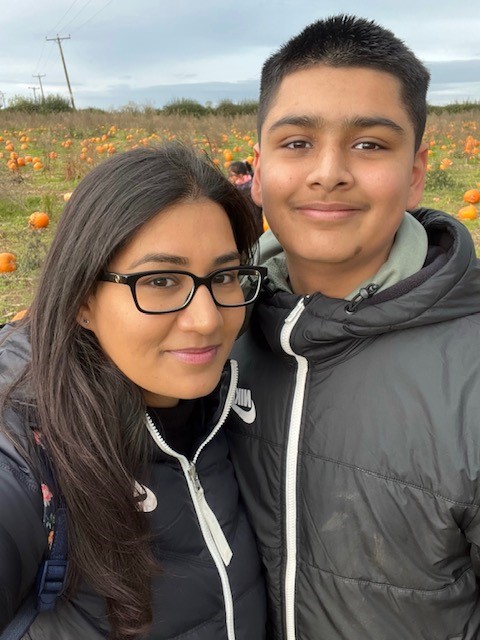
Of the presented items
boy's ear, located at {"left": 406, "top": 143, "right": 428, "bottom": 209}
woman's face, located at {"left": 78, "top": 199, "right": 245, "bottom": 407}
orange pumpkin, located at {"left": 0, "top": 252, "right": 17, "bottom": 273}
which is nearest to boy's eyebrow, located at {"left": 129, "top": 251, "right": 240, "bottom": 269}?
woman's face, located at {"left": 78, "top": 199, "right": 245, "bottom": 407}

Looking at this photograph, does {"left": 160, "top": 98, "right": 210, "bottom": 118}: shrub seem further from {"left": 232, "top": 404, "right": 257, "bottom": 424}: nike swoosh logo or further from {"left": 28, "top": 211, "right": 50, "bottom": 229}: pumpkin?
{"left": 232, "top": 404, "right": 257, "bottom": 424}: nike swoosh logo

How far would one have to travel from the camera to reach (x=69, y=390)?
4.58 ft

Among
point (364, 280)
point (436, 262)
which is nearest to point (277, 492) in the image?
point (364, 280)

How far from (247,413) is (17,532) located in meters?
0.78

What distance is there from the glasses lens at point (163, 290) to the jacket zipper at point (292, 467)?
34cm

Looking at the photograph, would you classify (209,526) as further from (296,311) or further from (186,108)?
(186,108)

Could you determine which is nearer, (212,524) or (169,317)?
(169,317)

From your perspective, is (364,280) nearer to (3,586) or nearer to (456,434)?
(456,434)

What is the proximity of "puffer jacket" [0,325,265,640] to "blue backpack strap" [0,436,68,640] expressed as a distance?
2 centimetres

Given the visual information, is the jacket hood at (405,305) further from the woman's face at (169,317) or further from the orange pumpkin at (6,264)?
the orange pumpkin at (6,264)

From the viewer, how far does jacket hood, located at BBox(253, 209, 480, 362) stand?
1.41m

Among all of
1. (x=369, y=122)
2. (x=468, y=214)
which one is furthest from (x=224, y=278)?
(x=468, y=214)

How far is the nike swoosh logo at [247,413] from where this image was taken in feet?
5.60

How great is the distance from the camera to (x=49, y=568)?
3.92ft
